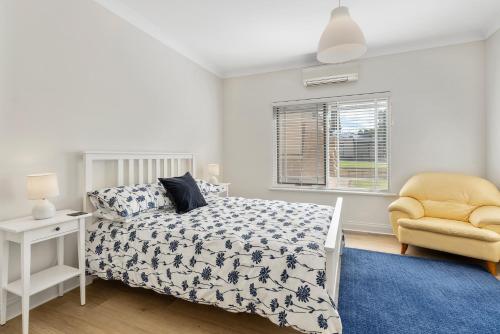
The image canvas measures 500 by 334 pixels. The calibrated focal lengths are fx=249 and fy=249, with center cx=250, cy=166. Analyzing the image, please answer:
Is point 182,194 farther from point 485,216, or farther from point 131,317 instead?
point 485,216

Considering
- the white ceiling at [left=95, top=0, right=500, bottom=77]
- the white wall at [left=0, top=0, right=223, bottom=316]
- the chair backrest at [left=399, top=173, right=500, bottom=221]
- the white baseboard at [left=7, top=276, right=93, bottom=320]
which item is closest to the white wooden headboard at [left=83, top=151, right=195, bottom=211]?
the white wall at [left=0, top=0, right=223, bottom=316]

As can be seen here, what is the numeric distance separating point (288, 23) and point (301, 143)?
1896mm

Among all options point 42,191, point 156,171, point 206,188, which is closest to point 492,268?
point 206,188

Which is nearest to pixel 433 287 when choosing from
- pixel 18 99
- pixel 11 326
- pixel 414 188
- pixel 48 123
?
pixel 414 188

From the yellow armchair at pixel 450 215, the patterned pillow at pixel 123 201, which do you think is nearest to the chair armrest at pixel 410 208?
the yellow armchair at pixel 450 215

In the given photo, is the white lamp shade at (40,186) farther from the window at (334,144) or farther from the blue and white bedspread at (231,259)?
the window at (334,144)

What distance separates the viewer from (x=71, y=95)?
225 cm

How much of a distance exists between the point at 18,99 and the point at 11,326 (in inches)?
65.0

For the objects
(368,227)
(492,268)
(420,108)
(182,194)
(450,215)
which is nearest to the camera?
(492,268)

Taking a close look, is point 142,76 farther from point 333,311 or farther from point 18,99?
point 333,311

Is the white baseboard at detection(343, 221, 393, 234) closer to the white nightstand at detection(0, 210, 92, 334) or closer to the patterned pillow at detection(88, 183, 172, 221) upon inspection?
the patterned pillow at detection(88, 183, 172, 221)

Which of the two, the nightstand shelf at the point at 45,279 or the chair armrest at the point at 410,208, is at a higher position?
the chair armrest at the point at 410,208

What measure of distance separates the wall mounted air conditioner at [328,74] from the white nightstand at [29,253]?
3565mm

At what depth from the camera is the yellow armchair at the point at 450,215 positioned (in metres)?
2.51
